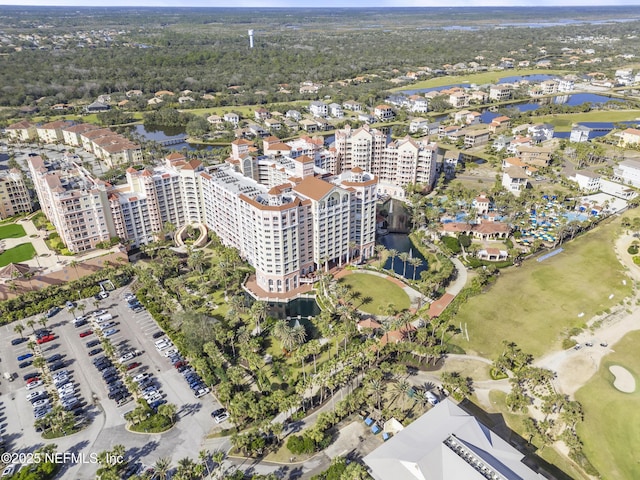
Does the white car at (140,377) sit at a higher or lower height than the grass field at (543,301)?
lower

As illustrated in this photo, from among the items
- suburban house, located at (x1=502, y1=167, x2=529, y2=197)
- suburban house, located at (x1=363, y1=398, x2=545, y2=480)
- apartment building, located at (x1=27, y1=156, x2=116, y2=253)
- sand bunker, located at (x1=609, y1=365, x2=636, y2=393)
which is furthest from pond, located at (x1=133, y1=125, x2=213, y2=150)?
sand bunker, located at (x1=609, y1=365, x2=636, y2=393)

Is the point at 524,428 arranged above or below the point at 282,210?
below

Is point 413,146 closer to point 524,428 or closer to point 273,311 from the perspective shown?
point 273,311

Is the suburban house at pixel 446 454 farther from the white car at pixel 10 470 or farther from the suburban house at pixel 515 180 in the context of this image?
the suburban house at pixel 515 180

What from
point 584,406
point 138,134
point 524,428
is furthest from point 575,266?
point 138,134

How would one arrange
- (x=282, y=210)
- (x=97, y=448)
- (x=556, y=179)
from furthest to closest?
1. (x=556, y=179)
2. (x=282, y=210)
3. (x=97, y=448)

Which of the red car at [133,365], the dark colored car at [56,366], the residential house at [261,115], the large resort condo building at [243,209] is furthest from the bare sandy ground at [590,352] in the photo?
the residential house at [261,115]

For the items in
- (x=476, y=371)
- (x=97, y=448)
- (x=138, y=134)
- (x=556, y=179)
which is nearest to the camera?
(x=97, y=448)
